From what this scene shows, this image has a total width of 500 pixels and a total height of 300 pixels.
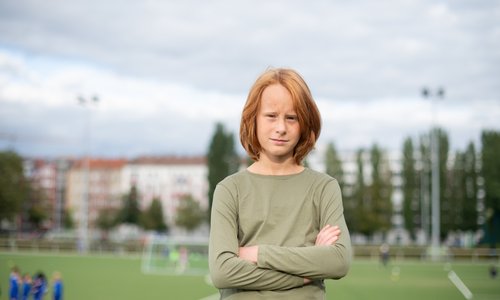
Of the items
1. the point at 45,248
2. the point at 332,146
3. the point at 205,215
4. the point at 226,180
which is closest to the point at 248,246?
the point at 226,180

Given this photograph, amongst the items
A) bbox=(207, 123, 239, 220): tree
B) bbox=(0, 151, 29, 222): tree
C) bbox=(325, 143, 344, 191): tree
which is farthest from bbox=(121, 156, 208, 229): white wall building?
bbox=(325, 143, 344, 191): tree

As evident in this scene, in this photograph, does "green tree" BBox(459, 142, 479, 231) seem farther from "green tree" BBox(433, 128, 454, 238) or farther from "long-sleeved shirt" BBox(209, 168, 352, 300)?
"long-sleeved shirt" BBox(209, 168, 352, 300)

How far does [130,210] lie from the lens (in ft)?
388

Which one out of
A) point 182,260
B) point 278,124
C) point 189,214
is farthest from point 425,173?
point 278,124

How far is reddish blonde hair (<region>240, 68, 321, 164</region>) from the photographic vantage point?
10.1 feet

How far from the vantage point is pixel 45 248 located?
68562mm

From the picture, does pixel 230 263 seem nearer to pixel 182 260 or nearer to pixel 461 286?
pixel 461 286

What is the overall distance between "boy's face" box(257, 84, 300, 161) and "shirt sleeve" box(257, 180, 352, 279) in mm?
241

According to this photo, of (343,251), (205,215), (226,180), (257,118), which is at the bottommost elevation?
(205,215)

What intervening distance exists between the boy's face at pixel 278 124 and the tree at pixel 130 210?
378 ft

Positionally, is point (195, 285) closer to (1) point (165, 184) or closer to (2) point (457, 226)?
(2) point (457, 226)

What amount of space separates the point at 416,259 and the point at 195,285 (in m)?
32.9

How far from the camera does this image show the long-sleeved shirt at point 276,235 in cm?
297

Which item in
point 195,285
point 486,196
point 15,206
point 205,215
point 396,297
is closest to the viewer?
point 396,297
